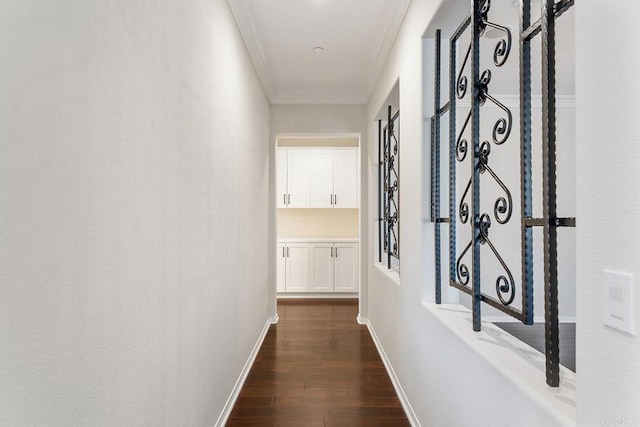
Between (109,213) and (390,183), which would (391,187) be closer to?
(390,183)

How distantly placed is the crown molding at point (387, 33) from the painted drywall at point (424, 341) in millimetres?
72

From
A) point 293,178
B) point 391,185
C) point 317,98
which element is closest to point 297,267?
point 293,178

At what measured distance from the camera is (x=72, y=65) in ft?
3.03

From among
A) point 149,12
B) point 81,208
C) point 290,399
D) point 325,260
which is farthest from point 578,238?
point 325,260

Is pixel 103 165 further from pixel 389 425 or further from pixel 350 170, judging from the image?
pixel 350 170

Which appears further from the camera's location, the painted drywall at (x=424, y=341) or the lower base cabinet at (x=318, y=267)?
the lower base cabinet at (x=318, y=267)

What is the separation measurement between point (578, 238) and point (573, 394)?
461 mm

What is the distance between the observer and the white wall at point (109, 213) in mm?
776

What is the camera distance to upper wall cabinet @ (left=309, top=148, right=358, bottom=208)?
19.8ft

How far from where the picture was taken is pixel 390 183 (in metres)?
3.59

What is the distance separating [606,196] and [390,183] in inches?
111

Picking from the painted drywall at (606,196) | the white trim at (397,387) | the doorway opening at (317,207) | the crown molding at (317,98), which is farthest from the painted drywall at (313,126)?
the painted drywall at (606,196)

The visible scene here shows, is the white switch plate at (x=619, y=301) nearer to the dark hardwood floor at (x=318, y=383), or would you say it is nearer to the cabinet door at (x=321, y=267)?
the dark hardwood floor at (x=318, y=383)

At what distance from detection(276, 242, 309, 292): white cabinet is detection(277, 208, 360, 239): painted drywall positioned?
51cm
